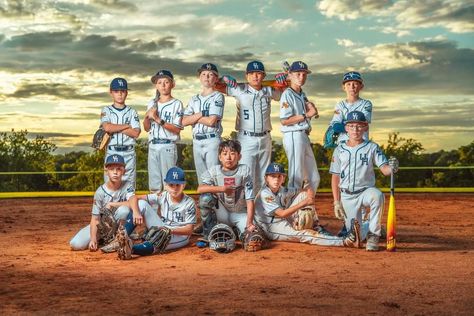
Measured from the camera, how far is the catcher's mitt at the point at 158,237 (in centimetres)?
845

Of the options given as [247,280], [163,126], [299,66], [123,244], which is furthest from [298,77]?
[247,280]

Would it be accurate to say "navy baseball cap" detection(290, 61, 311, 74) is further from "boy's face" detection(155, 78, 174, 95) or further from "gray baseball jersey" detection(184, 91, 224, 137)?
"boy's face" detection(155, 78, 174, 95)

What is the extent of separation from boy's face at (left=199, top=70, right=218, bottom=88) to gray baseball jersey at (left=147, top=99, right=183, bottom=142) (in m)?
0.47

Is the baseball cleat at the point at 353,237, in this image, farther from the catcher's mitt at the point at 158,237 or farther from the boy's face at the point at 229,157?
the catcher's mitt at the point at 158,237

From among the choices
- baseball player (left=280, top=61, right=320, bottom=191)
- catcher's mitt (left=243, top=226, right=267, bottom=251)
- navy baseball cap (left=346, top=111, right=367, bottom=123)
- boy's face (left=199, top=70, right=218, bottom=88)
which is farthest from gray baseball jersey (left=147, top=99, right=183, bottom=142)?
navy baseball cap (left=346, top=111, right=367, bottom=123)

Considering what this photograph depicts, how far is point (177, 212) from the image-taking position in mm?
8859

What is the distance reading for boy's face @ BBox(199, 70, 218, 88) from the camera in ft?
31.6

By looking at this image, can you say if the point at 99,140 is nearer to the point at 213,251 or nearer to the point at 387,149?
the point at 213,251

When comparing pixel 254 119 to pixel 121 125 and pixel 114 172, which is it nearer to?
pixel 121 125

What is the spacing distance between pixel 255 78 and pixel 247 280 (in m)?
3.73

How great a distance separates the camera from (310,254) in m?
8.44

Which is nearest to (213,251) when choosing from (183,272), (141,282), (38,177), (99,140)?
(183,272)

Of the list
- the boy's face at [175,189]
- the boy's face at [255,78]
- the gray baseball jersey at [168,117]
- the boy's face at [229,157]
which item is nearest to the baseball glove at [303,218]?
the boy's face at [229,157]

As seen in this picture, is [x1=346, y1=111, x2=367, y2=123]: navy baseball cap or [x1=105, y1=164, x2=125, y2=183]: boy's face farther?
[x1=105, y1=164, x2=125, y2=183]: boy's face
